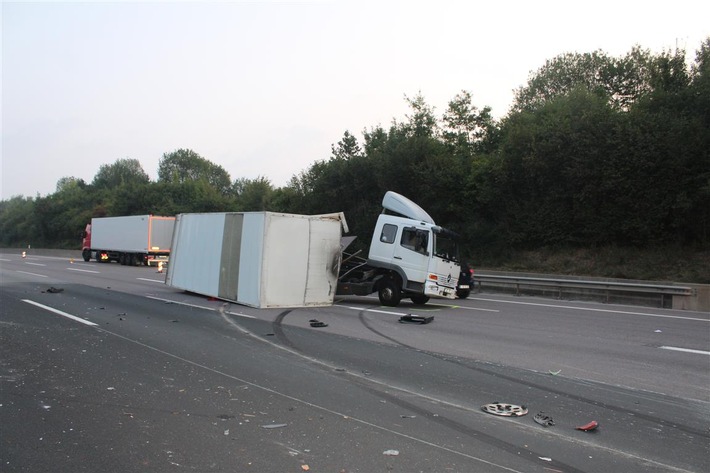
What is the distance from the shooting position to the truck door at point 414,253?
53.5 feet

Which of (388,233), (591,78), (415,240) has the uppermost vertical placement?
(591,78)

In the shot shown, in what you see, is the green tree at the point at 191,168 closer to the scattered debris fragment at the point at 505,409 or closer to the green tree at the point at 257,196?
the green tree at the point at 257,196

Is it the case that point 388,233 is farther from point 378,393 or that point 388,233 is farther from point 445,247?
point 378,393

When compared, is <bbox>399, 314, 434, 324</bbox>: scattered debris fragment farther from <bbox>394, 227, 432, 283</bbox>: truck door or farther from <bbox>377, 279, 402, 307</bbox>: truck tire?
<bbox>377, 279, 402, 307</bbox>: truck tire

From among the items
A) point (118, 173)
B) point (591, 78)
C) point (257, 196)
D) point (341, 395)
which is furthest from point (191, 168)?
point (341, 395)

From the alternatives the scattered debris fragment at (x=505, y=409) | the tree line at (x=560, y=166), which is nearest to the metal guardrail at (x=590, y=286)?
the tree line at (x=560, y=166)

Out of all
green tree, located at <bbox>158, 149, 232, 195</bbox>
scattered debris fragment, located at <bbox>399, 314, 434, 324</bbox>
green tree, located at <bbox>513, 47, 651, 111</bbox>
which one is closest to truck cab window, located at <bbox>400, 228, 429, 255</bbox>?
scattered debris fragment, located at <bbox>399, 314, 434, 324</bbox>

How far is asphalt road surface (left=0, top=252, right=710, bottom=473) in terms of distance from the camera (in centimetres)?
481

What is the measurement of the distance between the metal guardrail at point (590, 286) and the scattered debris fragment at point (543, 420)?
48.5ft

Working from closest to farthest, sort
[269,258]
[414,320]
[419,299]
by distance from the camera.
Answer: [414,320]
[269,258]
[419,299]

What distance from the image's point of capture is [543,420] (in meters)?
5.97

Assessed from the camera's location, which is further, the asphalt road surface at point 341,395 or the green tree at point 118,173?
the green tree at point 118,173

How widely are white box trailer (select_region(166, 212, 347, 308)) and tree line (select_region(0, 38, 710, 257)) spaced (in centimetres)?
1508

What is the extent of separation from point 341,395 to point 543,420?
2345 mm
